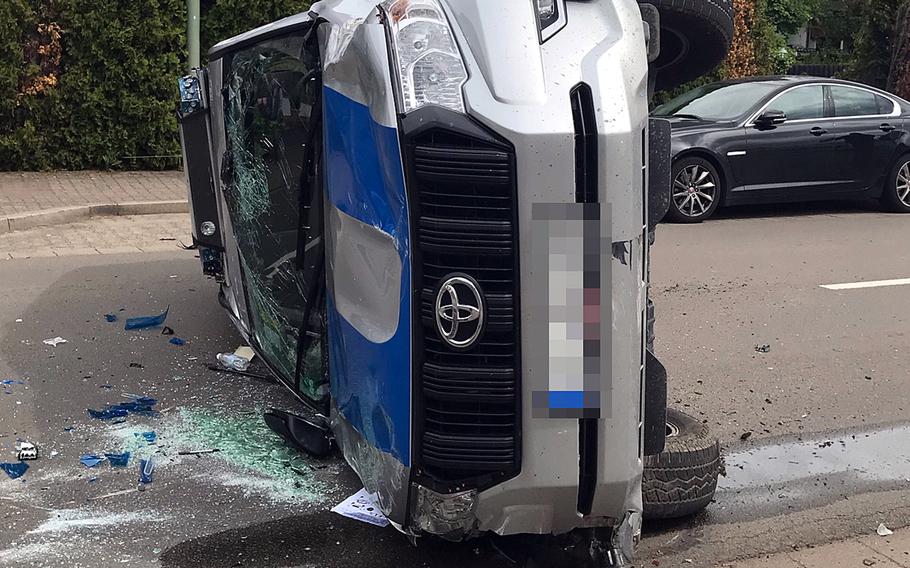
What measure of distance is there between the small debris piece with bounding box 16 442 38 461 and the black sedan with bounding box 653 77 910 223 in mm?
7622

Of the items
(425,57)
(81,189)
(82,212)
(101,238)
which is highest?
(425,57)

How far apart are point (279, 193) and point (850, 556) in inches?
105

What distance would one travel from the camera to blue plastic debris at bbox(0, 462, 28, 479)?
4086mm

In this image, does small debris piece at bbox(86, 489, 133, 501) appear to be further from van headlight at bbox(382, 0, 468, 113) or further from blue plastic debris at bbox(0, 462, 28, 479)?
van headlight at bbox(382, 0, 468, 113)

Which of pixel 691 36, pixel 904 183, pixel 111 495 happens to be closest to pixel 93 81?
pixel 111 495

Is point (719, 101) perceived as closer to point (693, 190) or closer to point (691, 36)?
point (693, 190)

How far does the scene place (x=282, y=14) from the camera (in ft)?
41.7

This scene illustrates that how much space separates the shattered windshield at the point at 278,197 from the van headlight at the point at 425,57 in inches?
26.4

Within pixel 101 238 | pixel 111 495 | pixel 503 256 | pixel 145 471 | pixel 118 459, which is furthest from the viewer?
pixel 101 238

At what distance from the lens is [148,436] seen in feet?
14.7

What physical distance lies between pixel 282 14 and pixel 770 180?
250 inches

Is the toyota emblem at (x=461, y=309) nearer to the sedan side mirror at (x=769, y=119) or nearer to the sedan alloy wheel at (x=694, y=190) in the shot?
the sedan alloy wheel at (x=694, y=190)

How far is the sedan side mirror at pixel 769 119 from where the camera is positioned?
1075 centimetres

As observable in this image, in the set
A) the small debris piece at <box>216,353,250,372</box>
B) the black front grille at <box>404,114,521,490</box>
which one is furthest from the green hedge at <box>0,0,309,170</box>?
the black front grille at <box>404,114,521,490</box>
